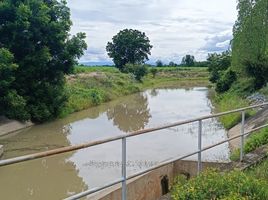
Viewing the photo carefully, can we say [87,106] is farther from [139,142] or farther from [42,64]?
[139,142]

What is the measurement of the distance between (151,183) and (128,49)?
217 ft

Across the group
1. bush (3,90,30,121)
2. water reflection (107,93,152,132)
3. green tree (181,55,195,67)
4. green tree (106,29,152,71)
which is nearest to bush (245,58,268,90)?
water reflection (107,93,152,132)

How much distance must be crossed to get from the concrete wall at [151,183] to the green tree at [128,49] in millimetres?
64172

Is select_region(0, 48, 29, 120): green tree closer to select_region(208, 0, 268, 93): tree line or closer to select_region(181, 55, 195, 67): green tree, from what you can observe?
select_region(208, 0, 268, 93): tree line

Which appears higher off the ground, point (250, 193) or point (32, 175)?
point (250, 193)

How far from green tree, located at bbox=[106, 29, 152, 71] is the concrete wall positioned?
211 ft

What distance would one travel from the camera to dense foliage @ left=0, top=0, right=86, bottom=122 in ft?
64.0

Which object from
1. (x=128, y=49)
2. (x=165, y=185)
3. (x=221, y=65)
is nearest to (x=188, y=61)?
(x=128, y=49)

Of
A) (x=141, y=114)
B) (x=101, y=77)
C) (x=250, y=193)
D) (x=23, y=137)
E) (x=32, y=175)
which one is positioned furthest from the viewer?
(x=101, y=77)

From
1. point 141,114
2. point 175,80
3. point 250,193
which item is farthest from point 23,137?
point 175,80

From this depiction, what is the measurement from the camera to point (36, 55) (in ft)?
67.3

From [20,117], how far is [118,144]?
7895 mm

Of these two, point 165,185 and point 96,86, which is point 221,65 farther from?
point 165,185

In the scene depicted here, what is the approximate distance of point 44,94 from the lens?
22047 mm
